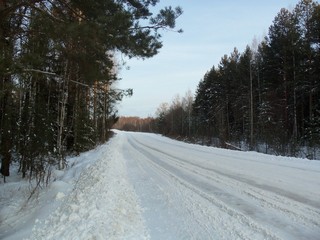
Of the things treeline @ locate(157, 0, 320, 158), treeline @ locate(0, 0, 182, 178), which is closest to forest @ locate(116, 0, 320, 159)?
treeline @ locate(157, 0, 320, 158)

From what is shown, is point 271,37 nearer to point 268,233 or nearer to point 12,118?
point 12,118

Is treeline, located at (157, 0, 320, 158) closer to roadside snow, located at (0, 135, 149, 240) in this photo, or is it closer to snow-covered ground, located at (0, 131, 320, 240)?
snow-covered ground, located at (0, 131, 320, 240)

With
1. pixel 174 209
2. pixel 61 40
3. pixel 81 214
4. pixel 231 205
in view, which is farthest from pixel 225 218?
pixel 61 40

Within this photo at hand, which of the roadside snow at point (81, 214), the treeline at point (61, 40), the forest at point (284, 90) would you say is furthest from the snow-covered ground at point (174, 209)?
the forest at point (284, 90)

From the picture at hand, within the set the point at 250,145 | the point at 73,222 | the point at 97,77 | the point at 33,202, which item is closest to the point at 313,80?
the point at 250,145

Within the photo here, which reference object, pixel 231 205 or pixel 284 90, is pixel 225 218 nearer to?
pixel 231 205

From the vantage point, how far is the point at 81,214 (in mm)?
6617

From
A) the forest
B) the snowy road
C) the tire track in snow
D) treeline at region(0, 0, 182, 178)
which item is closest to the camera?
the tire track in snow

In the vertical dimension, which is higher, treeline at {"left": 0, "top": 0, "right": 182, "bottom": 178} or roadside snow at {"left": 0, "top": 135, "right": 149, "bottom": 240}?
treeline at {"left": 0, "top": 0, "right": 182, "bottom": 178}

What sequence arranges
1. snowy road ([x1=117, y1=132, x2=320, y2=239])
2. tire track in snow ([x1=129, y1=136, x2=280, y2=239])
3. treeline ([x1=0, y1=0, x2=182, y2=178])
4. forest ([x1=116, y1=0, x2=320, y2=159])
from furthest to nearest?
forest ([x1=116, y1=0, x2=320, y2=159]), treeline ([x1=0, y1=0, x2=182, y2=178]), snowy road ([x1=117, y1=132, x2=320, y2=239]), tire track in snow ([x1=129, y1=136, x2=280, y2=239])

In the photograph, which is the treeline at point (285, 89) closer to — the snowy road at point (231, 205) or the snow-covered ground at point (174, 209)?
the snowy road at point (231, 205)

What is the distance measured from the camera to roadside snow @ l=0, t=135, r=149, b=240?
569 centimetres

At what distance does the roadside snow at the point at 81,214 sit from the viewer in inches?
224

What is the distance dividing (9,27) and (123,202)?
7488 millimetres
